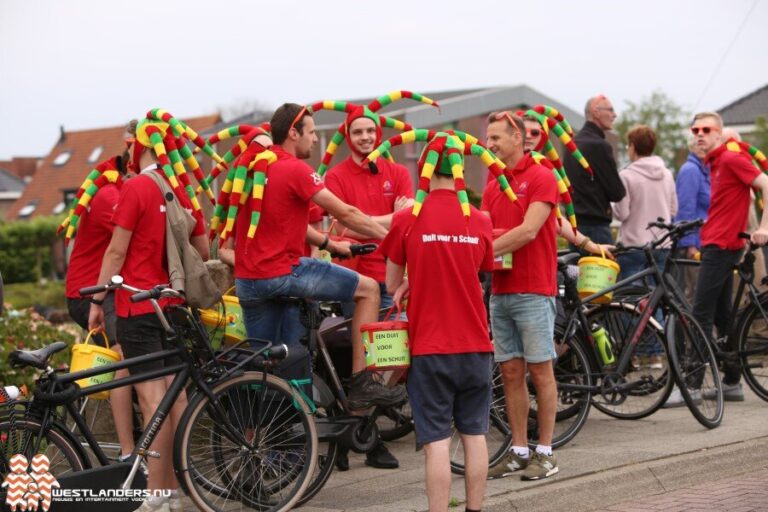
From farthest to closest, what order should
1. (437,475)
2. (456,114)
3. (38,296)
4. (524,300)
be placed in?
(38,296) < (456,114) < (524,300) < (437,475)

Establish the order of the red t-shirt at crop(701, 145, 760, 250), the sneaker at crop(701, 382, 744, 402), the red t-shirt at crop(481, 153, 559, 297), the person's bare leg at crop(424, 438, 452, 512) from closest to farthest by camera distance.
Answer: the person's bare leg at crop(424, 438, 452, 512)
the red t-shirt at crop(481, 153, 559, 297)
the red t-shirt at crop(701, 145, 760, 250)
the sneaker at crop(701, 382, 744, 402)

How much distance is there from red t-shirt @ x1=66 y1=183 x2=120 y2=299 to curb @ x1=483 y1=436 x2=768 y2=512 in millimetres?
2828

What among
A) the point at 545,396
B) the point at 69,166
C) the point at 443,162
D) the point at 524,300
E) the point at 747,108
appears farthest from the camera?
the point at 69,166

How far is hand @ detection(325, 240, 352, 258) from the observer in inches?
293

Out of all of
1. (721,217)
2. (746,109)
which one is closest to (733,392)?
(721,217)

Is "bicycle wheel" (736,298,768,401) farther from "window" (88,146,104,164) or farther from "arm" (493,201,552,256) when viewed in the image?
"window" (88,146,104,164)

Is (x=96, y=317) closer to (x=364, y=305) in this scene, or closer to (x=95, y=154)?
(x=364, y=305)

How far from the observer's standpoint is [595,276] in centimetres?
883

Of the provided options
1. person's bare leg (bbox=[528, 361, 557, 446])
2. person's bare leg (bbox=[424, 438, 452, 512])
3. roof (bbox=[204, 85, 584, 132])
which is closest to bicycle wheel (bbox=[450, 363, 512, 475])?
person's bare leg (bbox=[528, 361, 557, 446])

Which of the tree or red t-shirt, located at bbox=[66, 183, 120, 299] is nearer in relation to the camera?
red t-shirt, located at bbox=[66, 183, 120, 299]

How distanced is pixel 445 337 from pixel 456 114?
76.5 ft

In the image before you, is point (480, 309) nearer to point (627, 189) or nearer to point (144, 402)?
point (144, 402)

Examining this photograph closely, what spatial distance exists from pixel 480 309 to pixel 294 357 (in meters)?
1.42

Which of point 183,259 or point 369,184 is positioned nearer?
point 183,259
